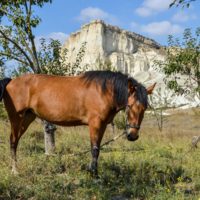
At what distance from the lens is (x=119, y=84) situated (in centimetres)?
431

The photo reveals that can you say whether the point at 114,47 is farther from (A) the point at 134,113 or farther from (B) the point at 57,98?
(A) the point at 134,113

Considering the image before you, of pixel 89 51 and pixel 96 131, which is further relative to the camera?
pixel 89 51

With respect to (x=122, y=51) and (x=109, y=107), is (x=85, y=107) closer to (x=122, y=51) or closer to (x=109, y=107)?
(x=109, y=107)

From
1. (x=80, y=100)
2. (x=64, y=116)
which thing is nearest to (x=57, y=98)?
(x=64, y=116)

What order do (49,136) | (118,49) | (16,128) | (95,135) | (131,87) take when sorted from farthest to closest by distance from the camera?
(118,49), (49,136), (16,128), (95,135), (131,87)

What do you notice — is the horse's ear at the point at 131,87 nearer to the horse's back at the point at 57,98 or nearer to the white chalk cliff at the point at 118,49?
the horse's back at the point at 57,98

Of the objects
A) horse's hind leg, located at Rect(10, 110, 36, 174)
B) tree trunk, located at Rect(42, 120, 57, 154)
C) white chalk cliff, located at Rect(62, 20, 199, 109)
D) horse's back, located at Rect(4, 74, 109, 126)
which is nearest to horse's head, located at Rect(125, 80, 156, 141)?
horse's back, located at Rect(4, 74, 109, 126)

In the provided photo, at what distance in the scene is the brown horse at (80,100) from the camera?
407 cm

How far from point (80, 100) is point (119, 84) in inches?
34.9

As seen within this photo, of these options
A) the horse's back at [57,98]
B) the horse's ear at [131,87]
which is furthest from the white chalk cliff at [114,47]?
the horse's ear at [131,87]

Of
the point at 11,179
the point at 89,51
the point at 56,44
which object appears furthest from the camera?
the point at 89,51

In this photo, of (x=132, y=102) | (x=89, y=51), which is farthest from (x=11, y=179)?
(x=89, y=51)

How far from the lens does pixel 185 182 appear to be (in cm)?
465

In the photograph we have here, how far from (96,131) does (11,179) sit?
183cm
